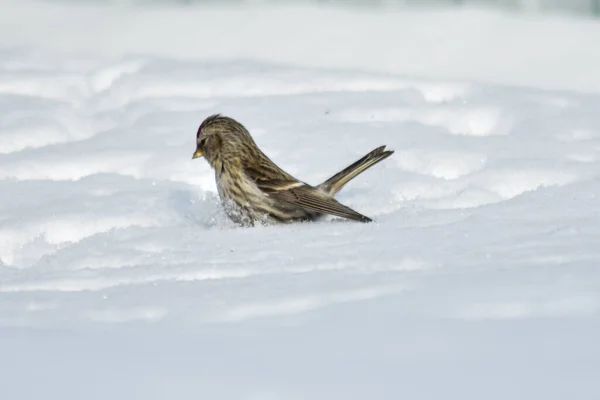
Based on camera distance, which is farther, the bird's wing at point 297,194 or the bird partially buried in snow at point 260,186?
the bird partially buried in snow at point 260,186

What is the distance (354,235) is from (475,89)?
310cm

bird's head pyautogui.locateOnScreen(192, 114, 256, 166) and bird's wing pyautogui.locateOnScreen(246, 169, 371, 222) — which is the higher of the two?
bird's head pyautogui.locateOnScreen(192, 114, 256, 166)

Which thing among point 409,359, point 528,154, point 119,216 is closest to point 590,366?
point 409,359

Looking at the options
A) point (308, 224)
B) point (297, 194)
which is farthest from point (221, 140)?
point (308, 224)

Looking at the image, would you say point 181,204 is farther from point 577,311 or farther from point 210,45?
point 210,45

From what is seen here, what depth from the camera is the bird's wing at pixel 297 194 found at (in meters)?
4.98

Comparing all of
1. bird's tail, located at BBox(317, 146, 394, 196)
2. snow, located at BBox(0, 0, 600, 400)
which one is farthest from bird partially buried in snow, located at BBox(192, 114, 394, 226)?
snow, located at BBox(0, 0, 600, 400)

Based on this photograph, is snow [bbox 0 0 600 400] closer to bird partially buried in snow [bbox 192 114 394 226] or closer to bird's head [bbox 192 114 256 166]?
bird partially buried in snow [bbox 192 114 394 226]

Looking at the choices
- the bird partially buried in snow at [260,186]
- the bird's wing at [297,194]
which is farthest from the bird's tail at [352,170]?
the bird's wing at [297,194]

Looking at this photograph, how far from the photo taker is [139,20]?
10.5 meters

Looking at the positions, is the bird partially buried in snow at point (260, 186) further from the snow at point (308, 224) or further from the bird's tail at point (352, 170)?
the snow at point (308, 224)

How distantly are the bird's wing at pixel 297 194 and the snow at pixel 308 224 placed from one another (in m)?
0.08

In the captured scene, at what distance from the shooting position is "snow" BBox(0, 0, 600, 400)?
9.36ft

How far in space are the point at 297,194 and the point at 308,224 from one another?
129 millimetres
